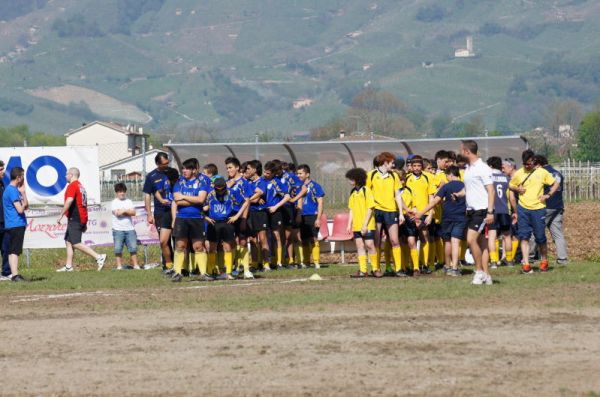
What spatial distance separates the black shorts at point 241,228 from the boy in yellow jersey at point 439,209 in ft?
10.0

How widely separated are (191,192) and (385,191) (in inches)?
116

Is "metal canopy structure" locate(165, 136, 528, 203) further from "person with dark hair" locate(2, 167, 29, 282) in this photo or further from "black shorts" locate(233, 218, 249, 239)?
"person with dark hair" locate(2, 167, 29, 282)

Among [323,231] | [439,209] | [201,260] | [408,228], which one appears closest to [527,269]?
[408,228]

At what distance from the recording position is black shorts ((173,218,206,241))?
2105cm

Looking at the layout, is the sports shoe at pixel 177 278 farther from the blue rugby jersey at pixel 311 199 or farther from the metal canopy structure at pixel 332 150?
the metal canopy structure at pixel 332 150

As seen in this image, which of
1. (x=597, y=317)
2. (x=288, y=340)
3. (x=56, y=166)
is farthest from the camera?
(x=56, y=166)

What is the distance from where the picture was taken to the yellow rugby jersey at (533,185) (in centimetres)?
2150

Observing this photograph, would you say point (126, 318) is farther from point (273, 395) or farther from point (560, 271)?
point (560, 271)

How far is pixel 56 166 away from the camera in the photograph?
32.2m

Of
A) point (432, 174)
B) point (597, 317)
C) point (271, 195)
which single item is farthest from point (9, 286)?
point (597, 317)

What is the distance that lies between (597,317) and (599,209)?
3571 centimetres

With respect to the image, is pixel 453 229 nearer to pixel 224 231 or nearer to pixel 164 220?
pixel 224 231

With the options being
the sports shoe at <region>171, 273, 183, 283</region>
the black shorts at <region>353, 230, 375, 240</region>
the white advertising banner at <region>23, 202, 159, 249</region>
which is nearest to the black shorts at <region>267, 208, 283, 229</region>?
the black shorts at <region>353, 230, 375, 240</region>

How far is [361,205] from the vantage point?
70.4 ft
